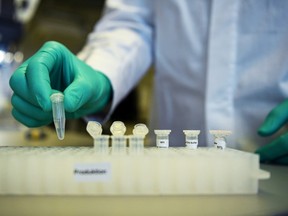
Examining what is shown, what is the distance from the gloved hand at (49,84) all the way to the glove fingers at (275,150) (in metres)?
0.42

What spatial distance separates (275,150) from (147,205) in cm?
43

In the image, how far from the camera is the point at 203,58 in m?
0.99

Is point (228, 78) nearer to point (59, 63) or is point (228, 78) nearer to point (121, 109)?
point (59, 63)

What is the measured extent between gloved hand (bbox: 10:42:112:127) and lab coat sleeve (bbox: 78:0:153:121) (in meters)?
0.11

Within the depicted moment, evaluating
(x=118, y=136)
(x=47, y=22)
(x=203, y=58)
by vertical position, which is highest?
(x=47, y=22)

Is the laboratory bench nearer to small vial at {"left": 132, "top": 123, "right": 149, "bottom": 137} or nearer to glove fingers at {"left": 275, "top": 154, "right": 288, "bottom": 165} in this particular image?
small vial at {"left": 132, "top": 123, "right": 149, "bottom": 137}

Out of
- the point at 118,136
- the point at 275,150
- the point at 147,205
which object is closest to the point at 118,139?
the point at 118,136

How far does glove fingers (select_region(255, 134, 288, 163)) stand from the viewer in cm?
71

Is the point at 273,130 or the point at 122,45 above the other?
the point at 122,45

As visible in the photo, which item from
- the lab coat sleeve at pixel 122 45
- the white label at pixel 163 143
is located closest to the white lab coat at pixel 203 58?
the lab coat sleeve at pixel 122 45

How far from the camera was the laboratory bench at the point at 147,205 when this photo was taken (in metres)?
0.39

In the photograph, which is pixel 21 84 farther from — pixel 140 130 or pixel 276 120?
pixel 276 120

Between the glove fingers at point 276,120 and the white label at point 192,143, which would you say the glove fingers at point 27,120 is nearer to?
the white label at point 192,143

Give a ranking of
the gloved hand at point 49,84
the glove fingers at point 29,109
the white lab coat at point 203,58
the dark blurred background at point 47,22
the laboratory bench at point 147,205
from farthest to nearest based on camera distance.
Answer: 1. the dark blurred background at point 47,22
2. the white lab coat at point 203,58
3. the glove fingers at point 29,109
4. the gloved hand at point 49,84
5. the laboratory bench at point 147,205
